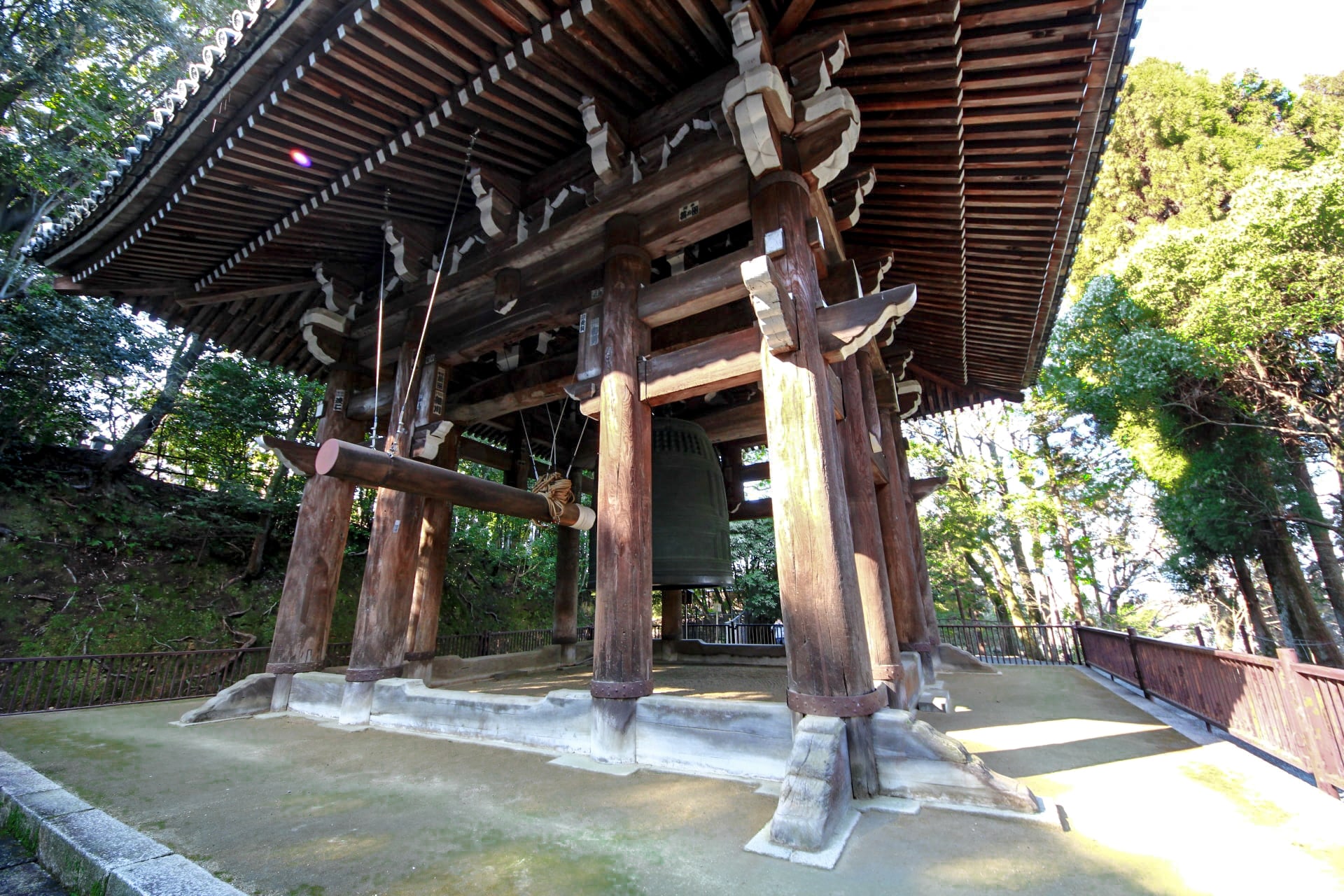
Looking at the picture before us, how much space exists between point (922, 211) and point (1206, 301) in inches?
382

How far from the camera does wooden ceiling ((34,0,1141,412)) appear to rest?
3645mm

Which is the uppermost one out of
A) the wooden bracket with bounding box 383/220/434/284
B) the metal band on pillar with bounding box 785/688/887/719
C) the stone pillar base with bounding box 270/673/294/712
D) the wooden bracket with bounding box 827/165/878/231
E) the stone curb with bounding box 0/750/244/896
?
the wooden bracket with bounding box 383/220/434/284

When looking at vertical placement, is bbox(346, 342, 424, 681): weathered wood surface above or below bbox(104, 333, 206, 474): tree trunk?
below

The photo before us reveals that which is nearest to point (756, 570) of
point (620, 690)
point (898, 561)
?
point (898, 561)

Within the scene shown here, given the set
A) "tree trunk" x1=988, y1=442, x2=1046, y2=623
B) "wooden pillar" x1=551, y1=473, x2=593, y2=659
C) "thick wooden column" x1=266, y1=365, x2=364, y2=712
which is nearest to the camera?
"thick wooden column" x1=266, y1=365, x2=364, y2=712

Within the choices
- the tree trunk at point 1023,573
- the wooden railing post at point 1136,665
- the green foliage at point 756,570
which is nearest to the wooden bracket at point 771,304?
the wooden railing post at point 1136,665

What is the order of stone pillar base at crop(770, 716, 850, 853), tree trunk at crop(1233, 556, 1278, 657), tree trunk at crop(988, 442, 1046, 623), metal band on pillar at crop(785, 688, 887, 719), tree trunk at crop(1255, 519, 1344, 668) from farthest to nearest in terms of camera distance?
tree trunk at crop(988, 442, 1046, 623), tree trunk at crop(1233, 556, 1278, 657), tree trunk at crop(1255, 519, 1344, 668), metal band on pillar at crop(785, 688, 887, 719), stone pillar base at crop(770, 716, 850, 853)

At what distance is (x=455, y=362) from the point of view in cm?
630

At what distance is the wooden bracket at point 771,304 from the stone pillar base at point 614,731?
2.69m

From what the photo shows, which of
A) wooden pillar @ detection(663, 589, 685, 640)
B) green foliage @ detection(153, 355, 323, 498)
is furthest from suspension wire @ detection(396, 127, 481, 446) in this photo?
green foliage @ detection(153, 355, 323, 498)

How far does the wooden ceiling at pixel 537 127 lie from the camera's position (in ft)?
12.0

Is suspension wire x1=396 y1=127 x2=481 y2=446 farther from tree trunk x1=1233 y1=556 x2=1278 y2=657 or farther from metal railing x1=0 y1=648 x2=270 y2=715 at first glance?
tree trunk x1=1233 y1=556 x2=1278 y2=657

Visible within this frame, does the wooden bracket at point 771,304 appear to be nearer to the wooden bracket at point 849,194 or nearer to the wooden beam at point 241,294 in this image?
the wooden bracket at point 849,194

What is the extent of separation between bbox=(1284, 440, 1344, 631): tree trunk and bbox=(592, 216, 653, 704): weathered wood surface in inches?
576
